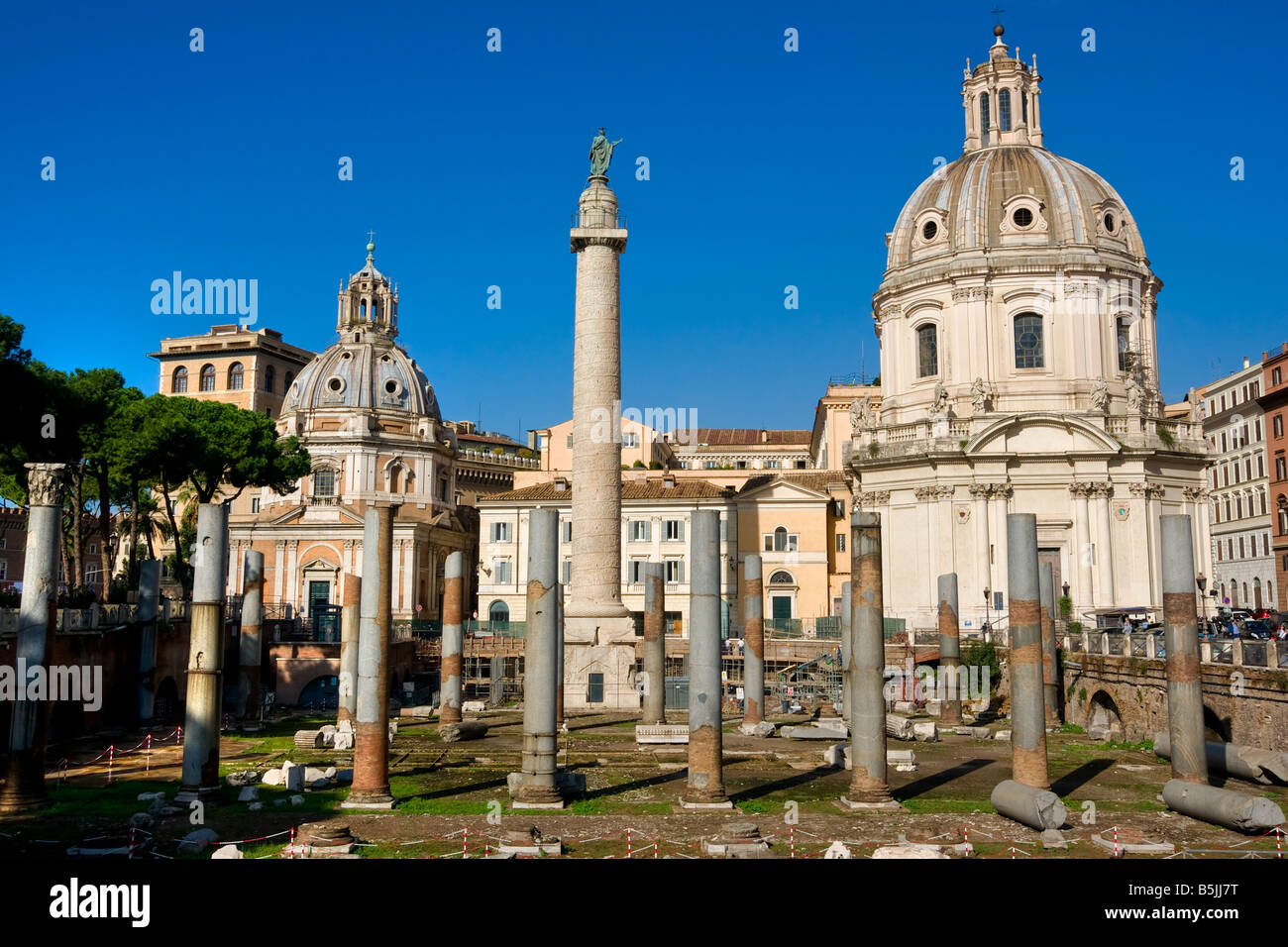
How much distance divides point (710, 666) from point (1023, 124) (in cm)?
4595

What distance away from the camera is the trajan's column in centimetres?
4228

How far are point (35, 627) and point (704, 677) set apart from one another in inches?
496

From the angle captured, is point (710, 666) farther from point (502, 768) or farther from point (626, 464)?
point (626, 464)

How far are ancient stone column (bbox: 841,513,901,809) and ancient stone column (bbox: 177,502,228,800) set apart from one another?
12.1m

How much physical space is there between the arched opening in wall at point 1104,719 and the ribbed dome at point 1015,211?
2418cm

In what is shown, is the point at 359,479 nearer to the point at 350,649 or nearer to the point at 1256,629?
the point at 350,649

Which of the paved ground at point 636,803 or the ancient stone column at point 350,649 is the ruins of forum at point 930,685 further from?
the ancient stone column at point 350,649

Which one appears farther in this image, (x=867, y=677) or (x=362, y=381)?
(x=362, y=381)

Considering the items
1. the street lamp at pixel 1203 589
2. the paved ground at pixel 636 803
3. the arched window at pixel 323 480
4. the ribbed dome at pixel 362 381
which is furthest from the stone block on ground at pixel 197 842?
the ribbed dome at pixel 362 381

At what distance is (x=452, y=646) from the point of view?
3609 cm

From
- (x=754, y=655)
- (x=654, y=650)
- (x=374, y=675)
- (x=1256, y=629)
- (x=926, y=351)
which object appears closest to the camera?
(x=374, y=675)

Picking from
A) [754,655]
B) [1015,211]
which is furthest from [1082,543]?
[754,655]

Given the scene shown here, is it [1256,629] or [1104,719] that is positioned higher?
[1256,629]
